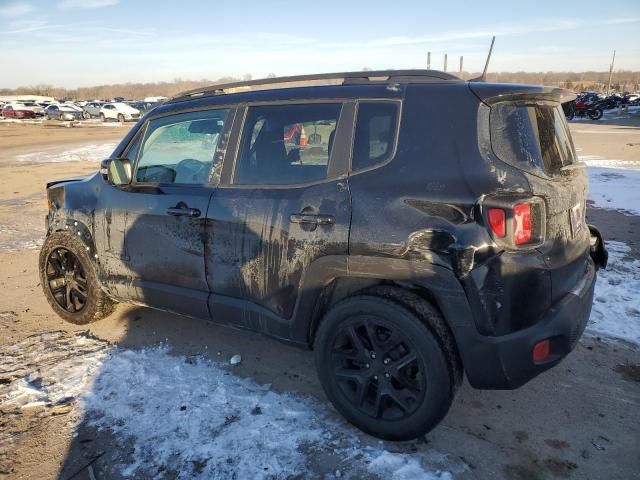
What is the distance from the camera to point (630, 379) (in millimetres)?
3197

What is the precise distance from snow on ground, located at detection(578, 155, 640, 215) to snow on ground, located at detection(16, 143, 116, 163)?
1412cm

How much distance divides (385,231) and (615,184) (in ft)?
31.4

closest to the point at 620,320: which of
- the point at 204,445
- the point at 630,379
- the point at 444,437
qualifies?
the point at 630,379

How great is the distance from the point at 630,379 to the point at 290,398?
7.41 feet

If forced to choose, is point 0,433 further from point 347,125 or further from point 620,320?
point 620,320

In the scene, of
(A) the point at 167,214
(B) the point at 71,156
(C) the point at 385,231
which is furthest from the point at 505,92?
(B) the point at 71,156

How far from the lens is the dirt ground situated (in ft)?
8.17

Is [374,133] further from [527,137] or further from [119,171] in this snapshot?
[119,171]

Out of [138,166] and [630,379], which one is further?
[138,166]

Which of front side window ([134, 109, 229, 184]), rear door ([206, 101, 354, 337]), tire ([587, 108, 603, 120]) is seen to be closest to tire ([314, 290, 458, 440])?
rear door ([206, 101, 354, 337])

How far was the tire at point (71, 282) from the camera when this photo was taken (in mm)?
3973

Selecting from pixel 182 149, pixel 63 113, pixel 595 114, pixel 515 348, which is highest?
pixel 182 149

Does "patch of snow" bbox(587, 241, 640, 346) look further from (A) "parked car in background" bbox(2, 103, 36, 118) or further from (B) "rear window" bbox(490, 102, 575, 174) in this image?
(A) "parked car in background" bbox(2, 103, 36, 118)

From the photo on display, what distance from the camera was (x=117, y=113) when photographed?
4181 cm
